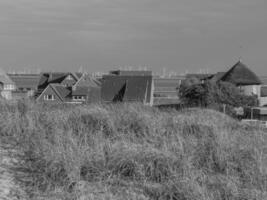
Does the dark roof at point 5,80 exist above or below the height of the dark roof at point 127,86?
above

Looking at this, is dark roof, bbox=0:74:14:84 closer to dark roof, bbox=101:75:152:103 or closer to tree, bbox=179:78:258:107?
dark roof, bbox=101:75:152:103

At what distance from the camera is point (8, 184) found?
352cm

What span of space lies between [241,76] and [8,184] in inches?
2044

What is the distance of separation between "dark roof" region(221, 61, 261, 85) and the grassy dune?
46911 mm

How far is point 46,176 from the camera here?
3.67 meters

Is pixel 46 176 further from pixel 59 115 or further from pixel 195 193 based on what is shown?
pixel 59 115

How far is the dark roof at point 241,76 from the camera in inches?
2029

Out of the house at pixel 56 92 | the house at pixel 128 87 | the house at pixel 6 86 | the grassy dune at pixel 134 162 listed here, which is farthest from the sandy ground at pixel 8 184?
the house at pixel 128 87

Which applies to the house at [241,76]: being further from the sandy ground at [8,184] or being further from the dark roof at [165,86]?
the sandy ground at [8,184]

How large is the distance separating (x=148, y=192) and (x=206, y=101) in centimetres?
3031

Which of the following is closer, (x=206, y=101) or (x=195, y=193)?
(x=195, y=193)

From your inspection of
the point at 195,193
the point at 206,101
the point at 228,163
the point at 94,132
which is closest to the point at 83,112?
the point at 94,132

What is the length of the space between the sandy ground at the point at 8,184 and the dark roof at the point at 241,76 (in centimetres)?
4854

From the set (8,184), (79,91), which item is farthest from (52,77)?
(8,184)
